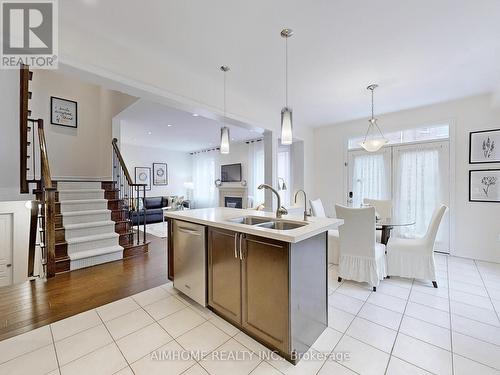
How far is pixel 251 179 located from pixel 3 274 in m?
5.66

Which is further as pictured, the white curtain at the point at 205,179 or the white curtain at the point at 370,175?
the white curtain at the point at 205,179

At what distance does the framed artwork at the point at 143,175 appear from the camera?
27.2 feet

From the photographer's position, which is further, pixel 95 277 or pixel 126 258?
pixel 126 258

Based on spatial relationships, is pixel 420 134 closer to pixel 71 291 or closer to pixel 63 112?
pixel 71 291

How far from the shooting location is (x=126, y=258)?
3.69 meters

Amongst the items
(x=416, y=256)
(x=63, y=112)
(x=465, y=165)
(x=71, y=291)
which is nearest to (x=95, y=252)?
(x=71, y=291)

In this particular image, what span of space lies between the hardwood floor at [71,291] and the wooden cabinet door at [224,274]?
1128 millimetres

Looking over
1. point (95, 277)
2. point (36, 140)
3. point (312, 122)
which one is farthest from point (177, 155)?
point (95, 277)

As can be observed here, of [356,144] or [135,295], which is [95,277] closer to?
[135,295]

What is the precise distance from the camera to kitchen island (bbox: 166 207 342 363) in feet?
5.00

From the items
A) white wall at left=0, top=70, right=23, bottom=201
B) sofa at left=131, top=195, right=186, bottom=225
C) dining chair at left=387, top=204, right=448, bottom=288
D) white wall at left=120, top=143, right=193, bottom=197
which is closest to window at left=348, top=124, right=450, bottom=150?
dining chair at left=387, top=204, right=448, bottom=288

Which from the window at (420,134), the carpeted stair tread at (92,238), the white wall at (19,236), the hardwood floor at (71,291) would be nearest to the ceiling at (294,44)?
the window at (420,134)

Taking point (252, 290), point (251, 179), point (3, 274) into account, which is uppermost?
point (251, 179)

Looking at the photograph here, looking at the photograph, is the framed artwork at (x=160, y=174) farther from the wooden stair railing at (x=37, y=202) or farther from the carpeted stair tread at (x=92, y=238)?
the wooden stair railing at (x=37, y=202)
